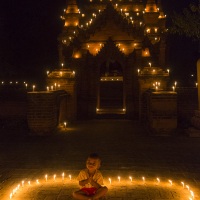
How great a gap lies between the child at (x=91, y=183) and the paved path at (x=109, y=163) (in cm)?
89

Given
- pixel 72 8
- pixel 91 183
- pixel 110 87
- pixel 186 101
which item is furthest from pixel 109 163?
pixel 110 87

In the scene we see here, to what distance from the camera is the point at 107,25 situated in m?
18.9

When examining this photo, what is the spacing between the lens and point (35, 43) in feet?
101

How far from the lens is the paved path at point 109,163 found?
660cm

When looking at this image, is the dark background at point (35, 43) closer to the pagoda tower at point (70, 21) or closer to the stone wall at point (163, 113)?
the pagoda tower at point (70, 21)

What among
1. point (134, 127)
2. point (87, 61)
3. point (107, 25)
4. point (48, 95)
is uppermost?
point (107, 25)

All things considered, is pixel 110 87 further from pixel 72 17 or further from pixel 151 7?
pixel 151 7

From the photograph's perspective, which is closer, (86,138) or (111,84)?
(86,138)

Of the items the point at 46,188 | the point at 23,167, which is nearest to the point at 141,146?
the point at 23,167

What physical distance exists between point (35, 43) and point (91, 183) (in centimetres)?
2641

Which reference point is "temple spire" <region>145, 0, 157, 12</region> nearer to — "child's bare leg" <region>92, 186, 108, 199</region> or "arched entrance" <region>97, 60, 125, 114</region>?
"arched entrance" <region>97, 60, 125, 114</region>

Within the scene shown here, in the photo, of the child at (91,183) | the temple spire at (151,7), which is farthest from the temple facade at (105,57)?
the child at (91,183)

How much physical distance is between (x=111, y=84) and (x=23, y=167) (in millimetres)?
20815

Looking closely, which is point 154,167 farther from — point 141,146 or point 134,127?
point 134,127
